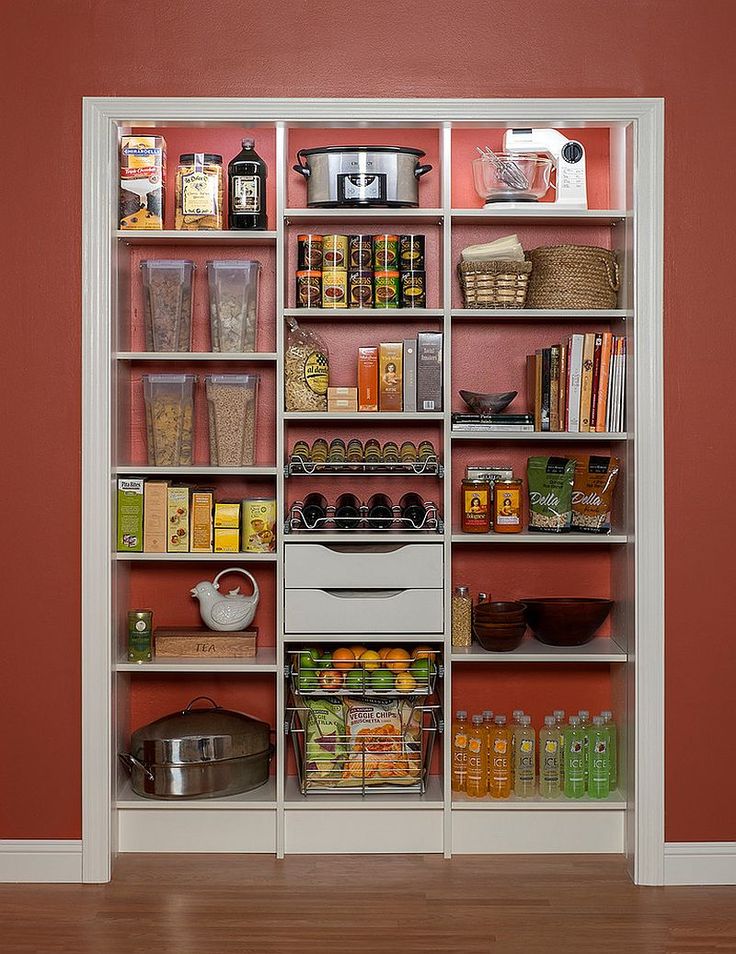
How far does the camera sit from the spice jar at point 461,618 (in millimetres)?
3451

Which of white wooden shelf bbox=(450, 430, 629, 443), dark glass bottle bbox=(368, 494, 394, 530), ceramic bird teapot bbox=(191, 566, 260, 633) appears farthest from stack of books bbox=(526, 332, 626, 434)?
ceramic bird teapot bbox=(191, 566, 260, 633)

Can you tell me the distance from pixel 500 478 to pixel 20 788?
1741mm

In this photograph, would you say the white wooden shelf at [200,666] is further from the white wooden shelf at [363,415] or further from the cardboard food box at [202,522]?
the white wooden shelf at [363,415]

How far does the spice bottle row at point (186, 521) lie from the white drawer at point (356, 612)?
0.71 feet

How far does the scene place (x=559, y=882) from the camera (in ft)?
10.5

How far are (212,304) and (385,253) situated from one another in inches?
22.3

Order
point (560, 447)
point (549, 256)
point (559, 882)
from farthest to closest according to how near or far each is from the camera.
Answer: point (560, 447) < point (549, 256) < point (559, 882)

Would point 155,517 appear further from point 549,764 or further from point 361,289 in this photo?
point 549,764

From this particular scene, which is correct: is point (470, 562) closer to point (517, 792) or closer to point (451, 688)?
point (451, 688)

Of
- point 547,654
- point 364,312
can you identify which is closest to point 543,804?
point 547,654

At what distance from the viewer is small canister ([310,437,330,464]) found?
136 inches

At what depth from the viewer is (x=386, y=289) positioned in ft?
11.2

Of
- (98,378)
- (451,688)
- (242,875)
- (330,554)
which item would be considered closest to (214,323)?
(98,378)

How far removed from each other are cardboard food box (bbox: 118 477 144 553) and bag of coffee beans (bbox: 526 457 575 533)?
4.01 ft
